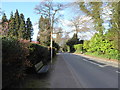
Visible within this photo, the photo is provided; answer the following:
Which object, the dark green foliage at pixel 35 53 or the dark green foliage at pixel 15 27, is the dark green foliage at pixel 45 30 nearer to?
the dark green foliage at pixel 15 27

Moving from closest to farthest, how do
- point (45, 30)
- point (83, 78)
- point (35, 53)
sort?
point (83, 78) → point (35, 53) → point (45, 30)

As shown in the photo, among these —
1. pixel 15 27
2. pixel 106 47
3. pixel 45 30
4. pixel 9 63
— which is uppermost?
pixel 15 27

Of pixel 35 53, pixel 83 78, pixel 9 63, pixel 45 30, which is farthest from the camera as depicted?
pixel 45 30

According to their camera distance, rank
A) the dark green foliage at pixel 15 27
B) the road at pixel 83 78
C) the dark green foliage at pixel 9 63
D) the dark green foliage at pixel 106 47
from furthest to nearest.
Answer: the dark green foliage at pixel 106 47, the dark green foliage at pixel 15 27, the road at pixel 83 78, the dark green foliage at pixel 9 63

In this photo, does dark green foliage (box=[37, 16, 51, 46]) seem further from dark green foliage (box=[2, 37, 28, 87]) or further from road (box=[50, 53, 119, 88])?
dark green foliage (box=[2, 37, 28, 87])

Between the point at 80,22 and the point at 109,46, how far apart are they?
7.63 metres

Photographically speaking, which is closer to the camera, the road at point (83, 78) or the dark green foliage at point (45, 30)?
the road at point (83, 78)

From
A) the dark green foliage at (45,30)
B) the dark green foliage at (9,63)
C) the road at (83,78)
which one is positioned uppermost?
the dark green foliage at (45,30)

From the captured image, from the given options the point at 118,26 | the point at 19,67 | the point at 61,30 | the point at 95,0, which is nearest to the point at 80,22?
the point at 61,30

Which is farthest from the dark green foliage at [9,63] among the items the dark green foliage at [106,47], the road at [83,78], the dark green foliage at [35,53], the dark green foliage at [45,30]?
the dark green foliage at [45,30]

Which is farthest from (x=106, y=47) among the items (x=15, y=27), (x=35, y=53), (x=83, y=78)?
(x=15, y=27)

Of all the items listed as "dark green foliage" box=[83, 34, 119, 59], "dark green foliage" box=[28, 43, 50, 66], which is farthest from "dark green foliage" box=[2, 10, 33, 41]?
"dark green foliage" box=[83, 34, 119, 59]

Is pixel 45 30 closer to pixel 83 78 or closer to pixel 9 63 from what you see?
pixel 83 78

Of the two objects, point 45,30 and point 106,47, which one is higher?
point 45,30
